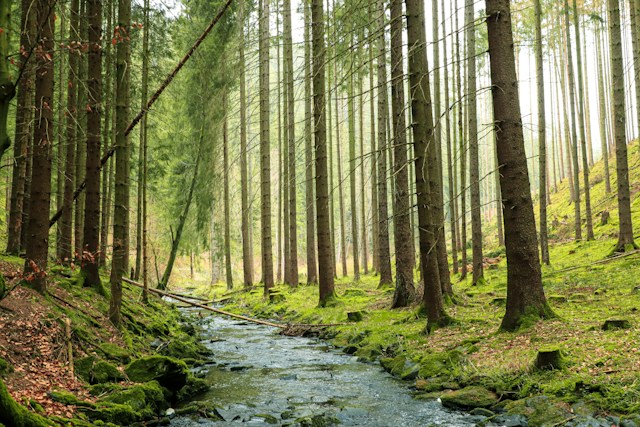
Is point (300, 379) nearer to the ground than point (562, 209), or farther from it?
nearer to the ground

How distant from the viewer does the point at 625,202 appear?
1278cm

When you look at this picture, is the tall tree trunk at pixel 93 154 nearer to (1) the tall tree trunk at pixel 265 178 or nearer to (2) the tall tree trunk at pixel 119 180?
(2) the tall tree trunk at pixel 119 180

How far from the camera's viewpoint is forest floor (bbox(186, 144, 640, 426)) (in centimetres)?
510

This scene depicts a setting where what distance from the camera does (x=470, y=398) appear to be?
19.1ft

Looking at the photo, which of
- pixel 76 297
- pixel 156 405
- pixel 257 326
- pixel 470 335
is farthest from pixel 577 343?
pixel 257 326

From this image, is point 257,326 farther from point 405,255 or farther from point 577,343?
point 577,343

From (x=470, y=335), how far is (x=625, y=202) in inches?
305

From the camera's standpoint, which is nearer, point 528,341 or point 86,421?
point 86,421

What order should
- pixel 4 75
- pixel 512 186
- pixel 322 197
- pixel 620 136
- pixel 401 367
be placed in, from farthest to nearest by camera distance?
pixel 620 136, pixel 322 197, pixel 401 367, pixel 512 186, pixel 4 75

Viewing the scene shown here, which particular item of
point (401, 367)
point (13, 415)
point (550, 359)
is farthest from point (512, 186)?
point (13, 415)

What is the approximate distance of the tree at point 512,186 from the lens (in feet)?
23.8

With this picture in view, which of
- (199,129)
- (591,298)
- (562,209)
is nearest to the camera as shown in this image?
(591,298)

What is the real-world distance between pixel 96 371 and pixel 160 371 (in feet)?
2.72

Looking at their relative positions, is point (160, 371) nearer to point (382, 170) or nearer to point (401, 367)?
point (401, 367)
